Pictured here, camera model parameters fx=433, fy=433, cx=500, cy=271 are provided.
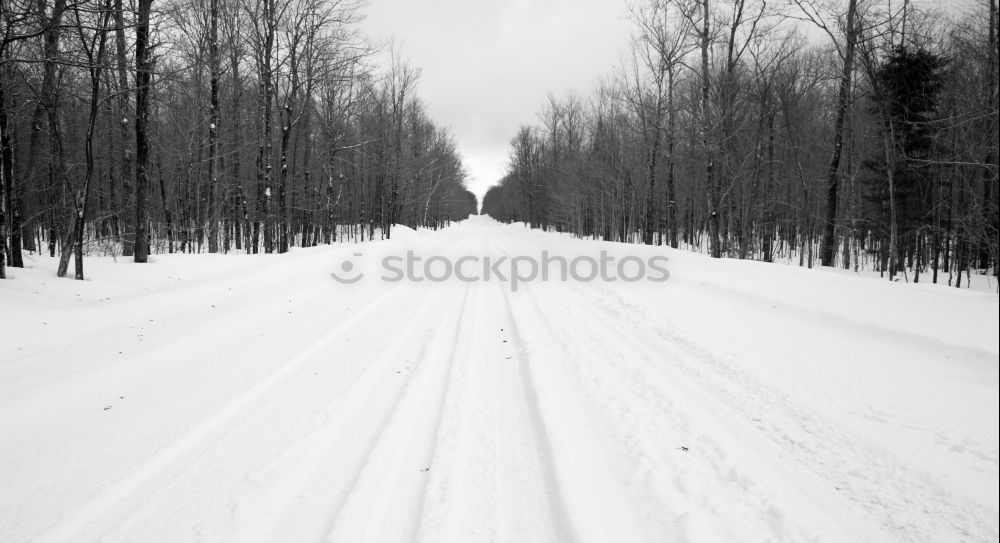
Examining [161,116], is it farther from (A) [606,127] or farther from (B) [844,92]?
(B) [844,92]

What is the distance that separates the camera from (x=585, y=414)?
11.9 ft

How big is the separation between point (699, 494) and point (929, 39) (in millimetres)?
19941

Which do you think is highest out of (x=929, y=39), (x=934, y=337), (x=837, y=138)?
(x=929, y=39)

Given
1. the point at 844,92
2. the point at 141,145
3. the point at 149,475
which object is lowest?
the point at 149,475

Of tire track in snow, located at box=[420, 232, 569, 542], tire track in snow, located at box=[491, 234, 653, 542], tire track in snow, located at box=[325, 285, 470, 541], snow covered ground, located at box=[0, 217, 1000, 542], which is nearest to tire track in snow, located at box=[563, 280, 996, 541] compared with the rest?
snow covered ground, located at box=[0, 217, 1000, 542]

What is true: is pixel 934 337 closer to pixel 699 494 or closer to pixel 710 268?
pixel 699 494

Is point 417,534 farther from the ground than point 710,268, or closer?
closer

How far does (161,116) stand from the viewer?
24.4 metres

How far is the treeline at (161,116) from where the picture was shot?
897 centimetres

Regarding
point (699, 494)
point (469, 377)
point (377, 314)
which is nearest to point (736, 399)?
point (699, 494)

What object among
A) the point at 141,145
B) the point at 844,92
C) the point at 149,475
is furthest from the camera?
the point at 844,92

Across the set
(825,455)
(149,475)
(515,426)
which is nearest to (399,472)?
(515,426)

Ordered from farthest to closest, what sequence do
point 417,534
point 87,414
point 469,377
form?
point 469,377, point 87,414, point 417,534

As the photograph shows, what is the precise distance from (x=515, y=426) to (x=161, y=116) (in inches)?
1186
